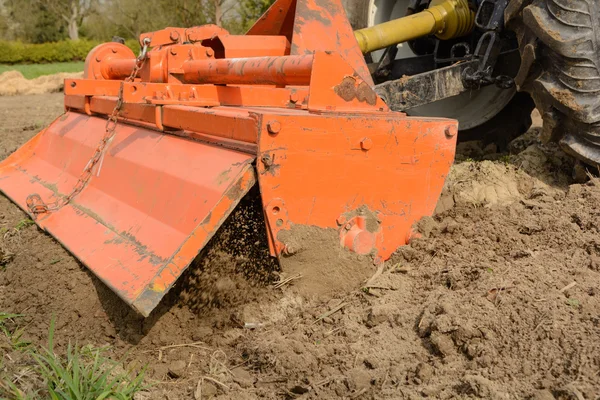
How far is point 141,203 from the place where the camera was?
2830 millimetres

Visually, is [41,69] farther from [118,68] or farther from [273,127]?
[273,127]

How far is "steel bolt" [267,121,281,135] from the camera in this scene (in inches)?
90.8

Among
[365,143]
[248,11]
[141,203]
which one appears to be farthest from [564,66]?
[248,11]

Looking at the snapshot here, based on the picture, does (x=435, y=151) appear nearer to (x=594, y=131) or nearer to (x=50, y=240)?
(x=594, y=131)

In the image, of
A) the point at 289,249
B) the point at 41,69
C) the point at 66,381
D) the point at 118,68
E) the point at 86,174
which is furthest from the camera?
the point at 41,69

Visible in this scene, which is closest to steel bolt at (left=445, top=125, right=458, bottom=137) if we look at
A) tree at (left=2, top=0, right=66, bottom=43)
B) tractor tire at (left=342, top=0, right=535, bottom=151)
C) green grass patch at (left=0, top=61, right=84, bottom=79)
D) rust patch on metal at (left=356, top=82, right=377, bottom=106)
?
rust patch on metal at (left=356, top=82, right=377, bottom=106)

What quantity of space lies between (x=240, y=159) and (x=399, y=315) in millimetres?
880

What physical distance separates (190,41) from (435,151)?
6.00 ft

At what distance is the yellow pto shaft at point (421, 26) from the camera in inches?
144

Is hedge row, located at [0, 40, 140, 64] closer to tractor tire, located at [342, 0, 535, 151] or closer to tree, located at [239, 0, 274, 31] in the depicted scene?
tree, located at [239, 0, 274, 31]

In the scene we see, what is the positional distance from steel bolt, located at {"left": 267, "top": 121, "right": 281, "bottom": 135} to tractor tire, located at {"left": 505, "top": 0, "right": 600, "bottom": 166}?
4.63 ft

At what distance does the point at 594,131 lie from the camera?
2939 millimetres

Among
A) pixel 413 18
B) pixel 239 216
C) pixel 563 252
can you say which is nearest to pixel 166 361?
pixel 239 216

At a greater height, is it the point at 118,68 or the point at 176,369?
the point at 118,68
